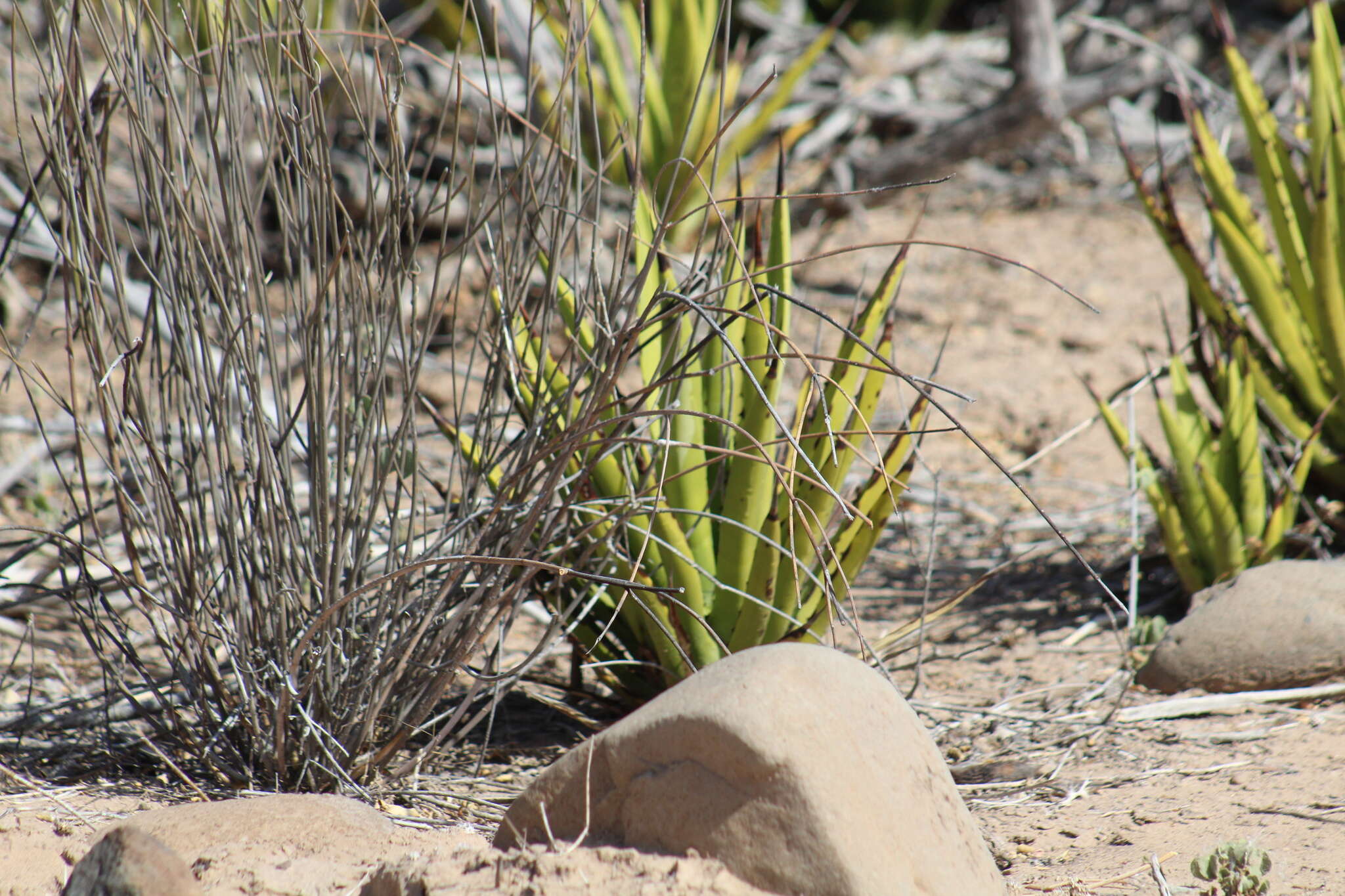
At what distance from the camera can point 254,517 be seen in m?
1.82

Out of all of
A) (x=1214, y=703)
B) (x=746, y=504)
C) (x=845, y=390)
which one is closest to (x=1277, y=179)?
(x=1214, y=703)

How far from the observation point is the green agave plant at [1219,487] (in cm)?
272

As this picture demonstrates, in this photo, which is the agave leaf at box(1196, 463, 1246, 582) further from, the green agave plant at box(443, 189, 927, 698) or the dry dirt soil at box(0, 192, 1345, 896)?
the green agave plant at box(443, 189, 927, 698)

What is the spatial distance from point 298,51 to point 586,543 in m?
0.95

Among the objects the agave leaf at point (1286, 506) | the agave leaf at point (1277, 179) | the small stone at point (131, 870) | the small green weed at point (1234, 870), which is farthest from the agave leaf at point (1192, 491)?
the small stone at point (131, 870)

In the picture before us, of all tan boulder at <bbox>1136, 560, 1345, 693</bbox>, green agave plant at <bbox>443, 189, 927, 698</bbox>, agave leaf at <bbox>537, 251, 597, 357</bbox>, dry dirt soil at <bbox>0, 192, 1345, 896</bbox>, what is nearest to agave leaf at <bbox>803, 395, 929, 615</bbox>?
green agave plant at <bbox>443, 189, 927, 698</bbox>

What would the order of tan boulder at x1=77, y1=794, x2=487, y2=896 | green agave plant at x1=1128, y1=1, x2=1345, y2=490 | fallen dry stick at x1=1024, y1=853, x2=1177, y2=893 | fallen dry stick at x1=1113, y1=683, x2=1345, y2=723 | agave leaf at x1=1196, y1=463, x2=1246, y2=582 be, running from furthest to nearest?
green agave plant at x1=1128, y1=1, x2=1345, y2=490 → agave leaf at x1=1196, y1=463, x2=1246, y2=582 → fallen dry stick at x1=1113, y1=683, x2=1345, y2=723 → fallen dry stick at x1=1024, y1=853, x2=1177, y2=893 → tan boulder at x1=77, y1=794, x2=487, y2=896

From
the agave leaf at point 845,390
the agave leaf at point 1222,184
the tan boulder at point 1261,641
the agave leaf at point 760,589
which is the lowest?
the tan boulder at point 1261,641

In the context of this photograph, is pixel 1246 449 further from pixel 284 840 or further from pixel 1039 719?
pixel 284 840

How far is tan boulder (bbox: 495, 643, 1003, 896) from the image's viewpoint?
137 cm

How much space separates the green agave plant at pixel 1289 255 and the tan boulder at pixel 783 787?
5.93 feet

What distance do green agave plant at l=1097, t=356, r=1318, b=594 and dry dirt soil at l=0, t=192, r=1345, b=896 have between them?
0.25 m

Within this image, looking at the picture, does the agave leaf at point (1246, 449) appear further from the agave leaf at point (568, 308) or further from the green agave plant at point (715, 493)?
the agave leaf at point (568, 308)

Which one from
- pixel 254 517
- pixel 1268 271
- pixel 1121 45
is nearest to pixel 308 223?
pixel 254 517
